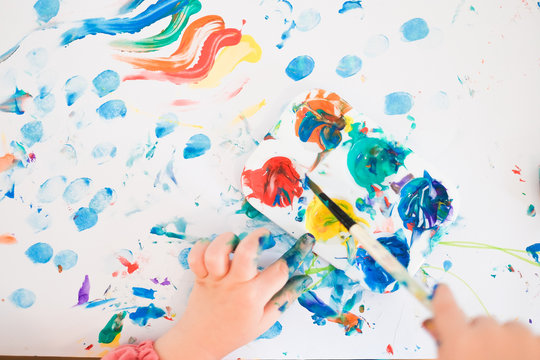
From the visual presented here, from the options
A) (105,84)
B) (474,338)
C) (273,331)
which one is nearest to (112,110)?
(105,84)

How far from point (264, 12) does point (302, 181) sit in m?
0.35

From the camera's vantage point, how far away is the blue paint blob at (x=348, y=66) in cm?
76

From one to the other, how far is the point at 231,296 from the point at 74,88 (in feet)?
1.68

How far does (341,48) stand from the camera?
767 mm

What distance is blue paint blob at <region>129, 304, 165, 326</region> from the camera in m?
0.76

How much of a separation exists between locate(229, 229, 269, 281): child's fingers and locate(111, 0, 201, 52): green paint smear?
0.43m

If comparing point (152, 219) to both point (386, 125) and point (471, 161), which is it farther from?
point (471, 161)

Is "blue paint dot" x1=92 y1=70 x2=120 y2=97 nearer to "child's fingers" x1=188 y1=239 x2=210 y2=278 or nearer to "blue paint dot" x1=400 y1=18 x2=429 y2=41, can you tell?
"child's fingers" x1=188 y1=239 x2=210 y2=278

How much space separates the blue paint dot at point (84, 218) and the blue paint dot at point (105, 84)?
0.77ft

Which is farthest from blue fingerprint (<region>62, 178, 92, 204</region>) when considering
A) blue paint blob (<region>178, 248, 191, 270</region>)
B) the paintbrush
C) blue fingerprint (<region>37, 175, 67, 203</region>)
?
the paintbrush

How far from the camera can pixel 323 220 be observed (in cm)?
72

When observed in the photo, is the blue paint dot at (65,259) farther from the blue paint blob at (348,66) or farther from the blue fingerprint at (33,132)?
the blue paint blob at (348,66)

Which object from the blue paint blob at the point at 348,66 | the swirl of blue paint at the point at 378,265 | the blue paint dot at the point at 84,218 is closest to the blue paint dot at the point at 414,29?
the blue paint blob at the point at 348,66

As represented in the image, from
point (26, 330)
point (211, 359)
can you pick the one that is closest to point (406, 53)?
point (211, 359)
